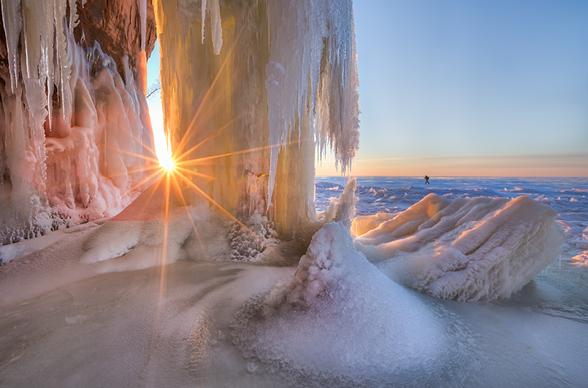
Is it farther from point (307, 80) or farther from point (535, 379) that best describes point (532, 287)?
point (307, 80)

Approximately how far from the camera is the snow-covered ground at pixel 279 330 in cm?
165

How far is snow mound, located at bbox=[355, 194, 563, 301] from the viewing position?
2.88 meters

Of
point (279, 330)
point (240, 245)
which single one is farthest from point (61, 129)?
point (279, 330)

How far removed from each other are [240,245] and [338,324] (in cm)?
213

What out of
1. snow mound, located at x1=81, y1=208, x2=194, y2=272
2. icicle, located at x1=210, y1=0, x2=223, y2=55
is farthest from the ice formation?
snow mound, located at x1=81, y1=208, x2=194, y2=272

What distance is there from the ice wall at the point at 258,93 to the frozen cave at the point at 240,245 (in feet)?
0.07

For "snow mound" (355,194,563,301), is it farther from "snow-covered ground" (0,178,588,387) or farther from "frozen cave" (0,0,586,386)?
"snow-covered ground" (0,178,588,387)

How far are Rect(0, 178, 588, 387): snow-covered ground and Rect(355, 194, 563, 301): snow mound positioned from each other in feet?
0.58

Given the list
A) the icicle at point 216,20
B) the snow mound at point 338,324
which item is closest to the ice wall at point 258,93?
the icicle at point 216,20

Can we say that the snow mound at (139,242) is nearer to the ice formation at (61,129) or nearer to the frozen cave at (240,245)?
the frozen cave at (240,245)

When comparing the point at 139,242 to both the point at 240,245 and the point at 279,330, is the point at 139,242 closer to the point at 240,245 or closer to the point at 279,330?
the point at 240,245

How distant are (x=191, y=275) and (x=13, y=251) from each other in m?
2.33

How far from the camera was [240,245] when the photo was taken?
3787 millimetres

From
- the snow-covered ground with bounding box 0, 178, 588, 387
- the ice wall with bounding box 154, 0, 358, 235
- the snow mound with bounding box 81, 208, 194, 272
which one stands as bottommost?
the snow-covered ground with bounding box 0, 178, 588, 387
